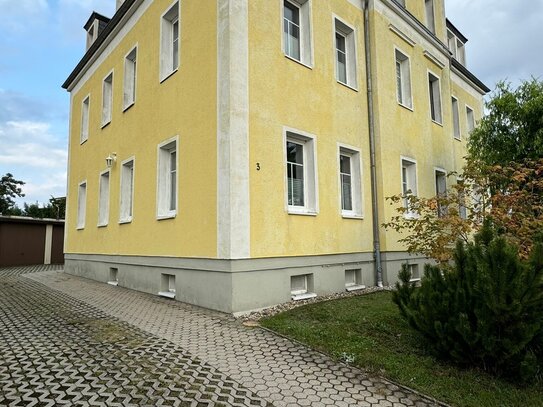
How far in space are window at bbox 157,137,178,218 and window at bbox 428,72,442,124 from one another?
31.9 ft

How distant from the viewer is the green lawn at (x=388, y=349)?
11.8 feet

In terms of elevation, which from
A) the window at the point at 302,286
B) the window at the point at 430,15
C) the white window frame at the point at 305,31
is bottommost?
the window at the point at 302,286

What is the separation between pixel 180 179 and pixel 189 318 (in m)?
3.25

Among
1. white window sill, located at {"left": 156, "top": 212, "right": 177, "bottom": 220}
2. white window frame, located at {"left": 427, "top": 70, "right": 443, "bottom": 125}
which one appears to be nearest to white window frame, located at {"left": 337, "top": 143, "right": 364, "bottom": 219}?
white window sill, located at {"left": 156, "top": 212, "right": 177, "bottom": 220}

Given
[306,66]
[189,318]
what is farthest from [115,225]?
[306,66]

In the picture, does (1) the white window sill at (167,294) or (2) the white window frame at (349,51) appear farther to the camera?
(2) the white window frame at (349,51)

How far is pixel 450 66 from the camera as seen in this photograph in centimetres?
1595

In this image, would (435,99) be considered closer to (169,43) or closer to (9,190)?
(169,43)

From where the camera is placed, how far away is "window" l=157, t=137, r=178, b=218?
9.50m

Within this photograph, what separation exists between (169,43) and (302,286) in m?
7.03

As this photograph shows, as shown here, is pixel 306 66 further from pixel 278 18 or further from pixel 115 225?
pixel 115 225

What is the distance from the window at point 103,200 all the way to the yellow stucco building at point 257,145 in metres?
0.10

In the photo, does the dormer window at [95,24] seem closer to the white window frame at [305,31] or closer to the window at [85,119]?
the window at [85,119]

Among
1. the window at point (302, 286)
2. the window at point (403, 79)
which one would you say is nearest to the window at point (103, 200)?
the window at point (302, 286)
